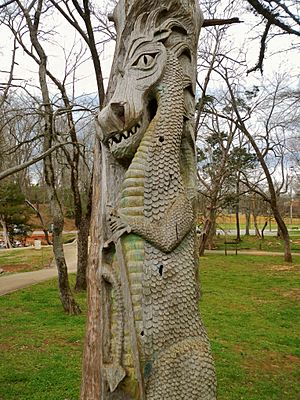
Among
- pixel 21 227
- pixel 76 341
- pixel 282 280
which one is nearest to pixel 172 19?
pixel 76 341

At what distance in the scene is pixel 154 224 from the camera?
2.15 meters

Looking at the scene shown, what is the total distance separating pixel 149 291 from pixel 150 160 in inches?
27.1

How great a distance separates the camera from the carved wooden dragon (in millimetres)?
2014

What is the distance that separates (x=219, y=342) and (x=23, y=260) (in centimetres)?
1386

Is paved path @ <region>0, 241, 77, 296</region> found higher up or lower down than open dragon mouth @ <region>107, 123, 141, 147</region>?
lower down

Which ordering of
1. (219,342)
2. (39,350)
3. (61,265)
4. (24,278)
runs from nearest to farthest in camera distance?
1. (39,350)
2. (219,342)
3. (61,265)
4. (24,278)

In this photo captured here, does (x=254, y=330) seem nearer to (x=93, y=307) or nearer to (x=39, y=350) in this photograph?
(x=39, y=350)

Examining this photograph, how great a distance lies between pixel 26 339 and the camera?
7.41 m

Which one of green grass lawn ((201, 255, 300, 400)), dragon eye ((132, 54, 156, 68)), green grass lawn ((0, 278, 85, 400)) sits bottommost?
green grass lawn ((201, 255, 300, 400))

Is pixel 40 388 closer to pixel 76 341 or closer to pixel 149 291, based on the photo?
pixel 76 341

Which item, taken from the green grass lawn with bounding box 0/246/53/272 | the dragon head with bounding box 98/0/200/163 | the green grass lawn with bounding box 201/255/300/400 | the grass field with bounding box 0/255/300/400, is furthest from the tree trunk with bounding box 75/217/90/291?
the dragon head with bounding box 98/0/200/163

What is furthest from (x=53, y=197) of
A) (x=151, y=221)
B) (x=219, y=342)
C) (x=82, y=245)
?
(x=151, y=221)

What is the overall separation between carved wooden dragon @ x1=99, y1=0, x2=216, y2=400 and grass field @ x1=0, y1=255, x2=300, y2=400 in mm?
3354

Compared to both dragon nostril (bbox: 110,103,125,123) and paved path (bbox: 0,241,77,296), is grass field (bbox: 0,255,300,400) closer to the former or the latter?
paved path (bbox: 0,241,77,296)
